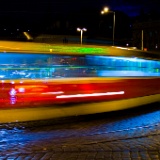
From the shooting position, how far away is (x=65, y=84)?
13.7 metres

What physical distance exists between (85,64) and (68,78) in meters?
0.94

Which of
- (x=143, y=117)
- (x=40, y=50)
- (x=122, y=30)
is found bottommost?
(x=143, y=117)

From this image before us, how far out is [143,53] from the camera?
17828 mm

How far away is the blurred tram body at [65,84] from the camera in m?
12.7

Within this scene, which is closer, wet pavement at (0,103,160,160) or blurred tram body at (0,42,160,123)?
wet pavement at (0,103,160,160)

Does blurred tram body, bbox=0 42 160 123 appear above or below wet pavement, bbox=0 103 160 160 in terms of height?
above

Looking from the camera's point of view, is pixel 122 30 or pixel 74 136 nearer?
pixel 74 136

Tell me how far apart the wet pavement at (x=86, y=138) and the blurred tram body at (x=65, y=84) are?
16.5 inches

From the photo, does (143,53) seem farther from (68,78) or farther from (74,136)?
(74,136)

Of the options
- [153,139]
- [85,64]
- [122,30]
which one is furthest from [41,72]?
[122,30]

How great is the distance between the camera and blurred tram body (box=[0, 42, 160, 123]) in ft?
41.7

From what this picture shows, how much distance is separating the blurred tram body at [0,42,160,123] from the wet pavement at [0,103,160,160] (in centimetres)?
42

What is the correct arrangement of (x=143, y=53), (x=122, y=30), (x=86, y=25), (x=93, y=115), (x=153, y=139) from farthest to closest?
1. (x=122, y=30)
2. (x=86, y=25)
3. (x=143, y=53)
4. (x=93, y=115)
5. (x=153, y=139)

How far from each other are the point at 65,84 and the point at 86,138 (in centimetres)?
305
